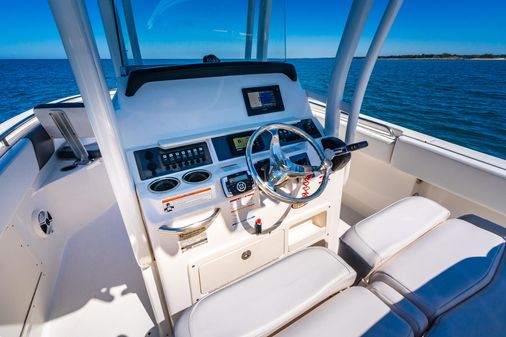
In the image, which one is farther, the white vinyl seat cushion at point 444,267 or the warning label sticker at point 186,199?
the warning label sticker at point 186,199

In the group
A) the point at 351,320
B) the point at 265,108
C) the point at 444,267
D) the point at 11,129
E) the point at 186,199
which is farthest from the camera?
the point at 11,129

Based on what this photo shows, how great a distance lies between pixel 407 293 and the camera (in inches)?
29.2

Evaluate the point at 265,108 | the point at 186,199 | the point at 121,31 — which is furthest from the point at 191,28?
the point at 186,199

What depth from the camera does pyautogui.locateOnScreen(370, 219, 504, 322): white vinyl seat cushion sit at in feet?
2.35

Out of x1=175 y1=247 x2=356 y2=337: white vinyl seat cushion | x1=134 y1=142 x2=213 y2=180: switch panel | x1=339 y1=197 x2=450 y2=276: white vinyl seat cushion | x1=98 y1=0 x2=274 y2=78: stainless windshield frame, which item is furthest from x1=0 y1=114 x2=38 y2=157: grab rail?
x1=339 y1=197 x2=450 y2=276: white vinyl seat cushion

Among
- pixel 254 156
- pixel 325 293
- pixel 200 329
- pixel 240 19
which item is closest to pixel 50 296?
pixel 200 329

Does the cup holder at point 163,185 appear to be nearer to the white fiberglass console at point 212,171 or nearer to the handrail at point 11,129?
the white fiberglass console at point 212,171

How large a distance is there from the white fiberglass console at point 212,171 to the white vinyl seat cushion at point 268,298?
0.23m

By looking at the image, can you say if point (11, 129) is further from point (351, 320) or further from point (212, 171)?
point (351, 320)

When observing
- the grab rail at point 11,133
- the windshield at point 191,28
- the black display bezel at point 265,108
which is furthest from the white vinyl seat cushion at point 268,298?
the grab rail at point 11,133

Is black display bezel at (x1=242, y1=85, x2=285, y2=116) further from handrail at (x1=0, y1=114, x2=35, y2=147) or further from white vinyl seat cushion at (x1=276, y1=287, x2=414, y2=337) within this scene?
handrail at (x1=0, y1=114, x2=35, y2=147)

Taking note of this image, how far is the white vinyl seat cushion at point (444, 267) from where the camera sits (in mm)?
716

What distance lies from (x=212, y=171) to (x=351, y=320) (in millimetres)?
677

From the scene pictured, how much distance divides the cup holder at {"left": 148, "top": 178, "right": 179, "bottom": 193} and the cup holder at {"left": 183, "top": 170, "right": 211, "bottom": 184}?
0.14 feet
